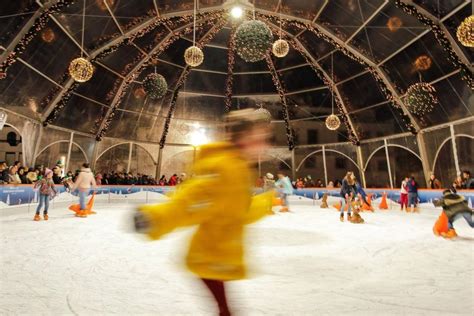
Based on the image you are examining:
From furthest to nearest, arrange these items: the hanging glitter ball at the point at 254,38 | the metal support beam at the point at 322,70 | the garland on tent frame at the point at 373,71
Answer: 1. the metal support beam at the point at 322,70
2. the garland on tent frame at the point at 373,71
3. the hanging glitter ball at the point at 254,38

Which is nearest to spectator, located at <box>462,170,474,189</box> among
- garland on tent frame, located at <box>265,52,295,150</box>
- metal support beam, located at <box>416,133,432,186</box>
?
metal support beam, located at <box>416,133,432,186</box>

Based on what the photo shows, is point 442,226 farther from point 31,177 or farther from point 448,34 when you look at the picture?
point 31,177

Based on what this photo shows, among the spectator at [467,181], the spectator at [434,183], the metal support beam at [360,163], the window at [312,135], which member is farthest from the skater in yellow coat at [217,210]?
the window at [312,135]

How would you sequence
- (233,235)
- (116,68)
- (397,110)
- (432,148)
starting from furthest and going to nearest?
(116,68), (397,110), (432,148), (233,235)

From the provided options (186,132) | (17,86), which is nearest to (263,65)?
(186,132)

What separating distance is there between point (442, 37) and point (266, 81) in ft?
29.5

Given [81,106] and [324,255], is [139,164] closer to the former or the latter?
[81,106]

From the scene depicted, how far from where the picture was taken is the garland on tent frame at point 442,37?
31.8 ft

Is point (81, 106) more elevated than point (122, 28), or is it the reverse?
point (122, 28)

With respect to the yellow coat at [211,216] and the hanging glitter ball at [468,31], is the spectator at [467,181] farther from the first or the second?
the yellow coat at [211,216]

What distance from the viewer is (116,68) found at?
1421cm

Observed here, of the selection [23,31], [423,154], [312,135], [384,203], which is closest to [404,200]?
[384,203]

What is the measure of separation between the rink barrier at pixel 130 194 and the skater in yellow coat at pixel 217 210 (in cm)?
740

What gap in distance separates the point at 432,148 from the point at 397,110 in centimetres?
220
